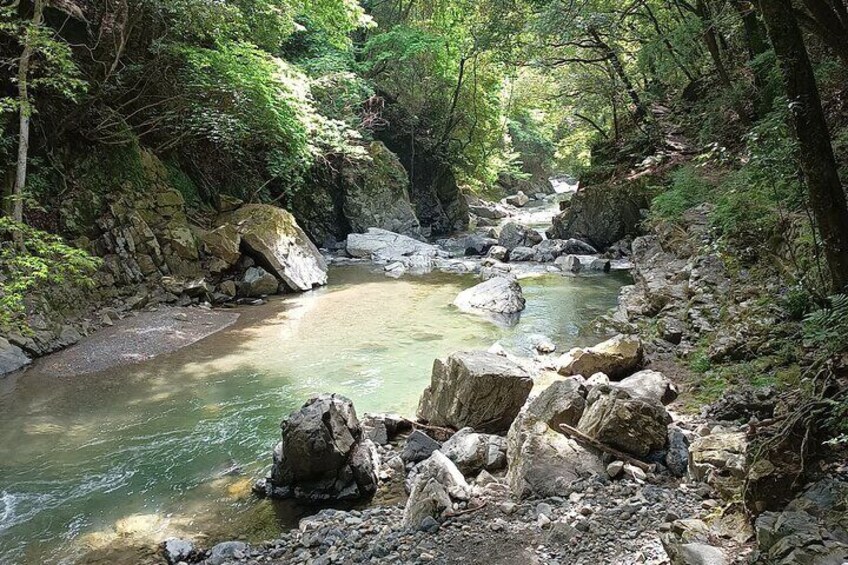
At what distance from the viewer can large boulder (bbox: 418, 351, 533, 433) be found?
19.9 feet

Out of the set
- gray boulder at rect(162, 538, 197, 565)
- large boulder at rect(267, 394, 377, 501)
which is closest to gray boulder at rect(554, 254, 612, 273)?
large boulder at rect(267, 394, 377, 501)

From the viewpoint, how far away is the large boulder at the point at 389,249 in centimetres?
1839

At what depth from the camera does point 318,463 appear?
16.8ft

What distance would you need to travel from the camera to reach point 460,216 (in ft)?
88.4

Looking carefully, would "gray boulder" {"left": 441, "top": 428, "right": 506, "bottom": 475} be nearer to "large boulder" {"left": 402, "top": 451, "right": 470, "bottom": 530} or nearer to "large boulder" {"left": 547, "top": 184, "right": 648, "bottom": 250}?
"large boulder" {"left": 402, "top": 451, "right": 470, "bottom": 530}

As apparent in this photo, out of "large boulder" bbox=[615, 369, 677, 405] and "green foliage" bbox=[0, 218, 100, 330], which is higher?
"green foliage" bbox=[0, 218, 100, 330]

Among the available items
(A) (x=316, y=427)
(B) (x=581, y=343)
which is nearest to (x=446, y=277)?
(B) (x=581, y=343)

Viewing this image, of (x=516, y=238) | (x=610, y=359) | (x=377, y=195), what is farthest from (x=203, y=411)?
(x=377, y=195)

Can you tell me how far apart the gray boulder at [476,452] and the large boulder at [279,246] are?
951 cm

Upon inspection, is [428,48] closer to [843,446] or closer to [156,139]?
[156,139]

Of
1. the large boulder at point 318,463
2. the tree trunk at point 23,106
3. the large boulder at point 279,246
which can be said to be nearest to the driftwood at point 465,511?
the large boulder at point 318,463

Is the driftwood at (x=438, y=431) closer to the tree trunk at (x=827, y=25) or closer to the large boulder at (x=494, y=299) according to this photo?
the tree trunk at (x=827, y=25)

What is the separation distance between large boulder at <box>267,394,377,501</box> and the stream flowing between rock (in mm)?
240

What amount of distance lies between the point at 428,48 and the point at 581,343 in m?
16.2
